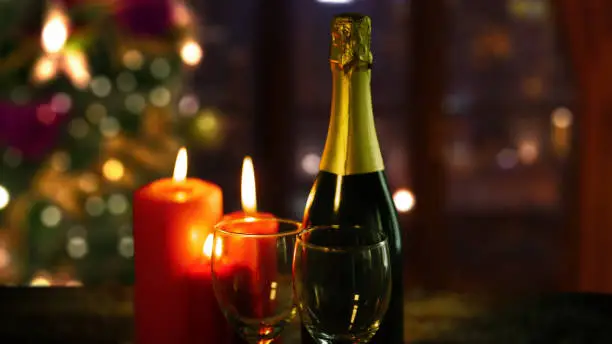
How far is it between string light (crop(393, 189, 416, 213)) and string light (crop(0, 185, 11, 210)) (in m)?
1.16

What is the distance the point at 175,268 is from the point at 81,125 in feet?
4.04

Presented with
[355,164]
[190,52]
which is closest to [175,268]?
[355,164]

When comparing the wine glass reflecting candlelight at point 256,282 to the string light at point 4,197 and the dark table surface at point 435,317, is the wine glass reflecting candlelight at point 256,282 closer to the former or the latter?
the dark table surface at point 435,317

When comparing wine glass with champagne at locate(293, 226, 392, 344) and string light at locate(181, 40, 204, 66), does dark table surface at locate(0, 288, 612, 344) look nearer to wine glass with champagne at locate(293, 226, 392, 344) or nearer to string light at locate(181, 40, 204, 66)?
wine glass with champagne at locate(293, 226, 392, 344)

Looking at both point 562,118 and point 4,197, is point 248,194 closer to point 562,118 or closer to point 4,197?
point 4,197

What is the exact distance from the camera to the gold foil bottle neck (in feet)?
2.58

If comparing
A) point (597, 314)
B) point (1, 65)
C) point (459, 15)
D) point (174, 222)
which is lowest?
point (597, 314)

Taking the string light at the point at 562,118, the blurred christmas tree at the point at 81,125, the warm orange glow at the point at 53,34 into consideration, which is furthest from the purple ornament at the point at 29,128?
the string light at the point at 562,118

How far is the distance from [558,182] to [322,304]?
6.80ft

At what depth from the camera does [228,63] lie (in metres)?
2.60

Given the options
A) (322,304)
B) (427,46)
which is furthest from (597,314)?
(427,46)

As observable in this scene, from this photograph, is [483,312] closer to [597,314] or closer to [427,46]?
[597,314]

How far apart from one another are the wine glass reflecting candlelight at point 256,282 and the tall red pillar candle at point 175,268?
0.11 ft

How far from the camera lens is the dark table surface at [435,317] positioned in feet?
2.90
